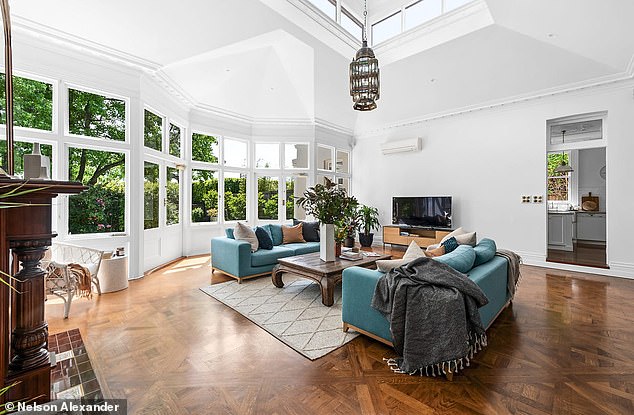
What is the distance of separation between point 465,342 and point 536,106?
561cm

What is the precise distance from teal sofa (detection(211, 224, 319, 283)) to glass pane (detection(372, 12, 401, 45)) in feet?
14.1

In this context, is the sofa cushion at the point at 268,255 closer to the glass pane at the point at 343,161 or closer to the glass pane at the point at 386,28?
the glass pane at the point at 343,161

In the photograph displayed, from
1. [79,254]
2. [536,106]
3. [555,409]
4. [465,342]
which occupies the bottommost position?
[555,409]

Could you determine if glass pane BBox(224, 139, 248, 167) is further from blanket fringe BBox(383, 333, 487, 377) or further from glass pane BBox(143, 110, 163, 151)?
blanket fringe BBox(383, 333, 487, 377)

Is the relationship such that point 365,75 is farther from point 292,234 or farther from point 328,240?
point 292,234

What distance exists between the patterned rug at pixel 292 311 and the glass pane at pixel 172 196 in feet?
7.61

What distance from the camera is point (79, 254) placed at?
3820 millimetres

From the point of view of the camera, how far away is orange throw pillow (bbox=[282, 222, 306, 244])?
18.1ft

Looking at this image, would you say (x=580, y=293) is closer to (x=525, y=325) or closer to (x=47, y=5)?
(x=525, y=325)

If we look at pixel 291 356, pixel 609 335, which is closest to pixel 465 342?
pixel 291 356

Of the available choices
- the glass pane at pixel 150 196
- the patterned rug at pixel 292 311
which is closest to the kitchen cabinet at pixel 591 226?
the patterned rug at pixel 292 311

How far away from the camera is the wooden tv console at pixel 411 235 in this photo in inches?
265

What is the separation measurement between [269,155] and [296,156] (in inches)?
28.1

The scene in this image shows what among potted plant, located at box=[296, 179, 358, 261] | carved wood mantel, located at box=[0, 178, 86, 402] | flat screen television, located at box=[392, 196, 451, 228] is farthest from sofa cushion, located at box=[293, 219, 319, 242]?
carved wood mantel, located at box=[0, 178, 86, 402]
